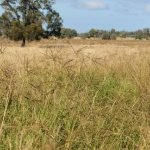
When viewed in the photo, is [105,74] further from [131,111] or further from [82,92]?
[131,111]

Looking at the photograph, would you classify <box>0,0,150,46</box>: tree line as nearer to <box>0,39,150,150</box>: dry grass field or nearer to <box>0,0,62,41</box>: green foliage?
<box>0,0,62,41</box>: green foliage

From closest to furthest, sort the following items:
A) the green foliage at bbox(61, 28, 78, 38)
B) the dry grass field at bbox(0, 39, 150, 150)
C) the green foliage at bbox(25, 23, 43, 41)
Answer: the dry grass field at bbox(0, 39, 150, 150)
the green foliage at bbox(25, 23, 43, 41)
the green foliage at bbox(61, 28, 78, 38)

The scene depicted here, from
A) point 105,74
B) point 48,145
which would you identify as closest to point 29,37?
point 105,74

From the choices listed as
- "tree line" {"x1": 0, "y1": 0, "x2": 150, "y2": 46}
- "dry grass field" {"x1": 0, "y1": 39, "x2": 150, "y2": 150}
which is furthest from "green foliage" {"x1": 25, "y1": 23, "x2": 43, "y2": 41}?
"dry grass field" {"x1": 0, "y1": 39, "x2": 150, "y2": 150}

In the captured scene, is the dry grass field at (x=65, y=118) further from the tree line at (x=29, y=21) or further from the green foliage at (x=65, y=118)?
the tree line at (x=29, y=21)

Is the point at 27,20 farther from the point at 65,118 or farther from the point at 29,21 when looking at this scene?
the point at 65,118

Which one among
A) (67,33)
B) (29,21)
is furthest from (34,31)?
(67,33)

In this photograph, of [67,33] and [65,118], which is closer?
[65,118]

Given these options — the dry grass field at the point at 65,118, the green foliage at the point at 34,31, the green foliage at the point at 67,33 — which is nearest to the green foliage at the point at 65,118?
the dry grass field at the point at 65,118

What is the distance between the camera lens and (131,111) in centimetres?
457

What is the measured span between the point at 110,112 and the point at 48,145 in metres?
1.21

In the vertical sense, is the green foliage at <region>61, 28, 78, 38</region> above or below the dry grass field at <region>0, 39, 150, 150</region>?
below

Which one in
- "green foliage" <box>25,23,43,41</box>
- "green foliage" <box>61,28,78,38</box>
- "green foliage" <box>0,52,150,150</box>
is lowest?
"green foliage" <box>61,28,78,38</box>

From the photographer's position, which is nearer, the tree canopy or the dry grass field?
the dry grass field
